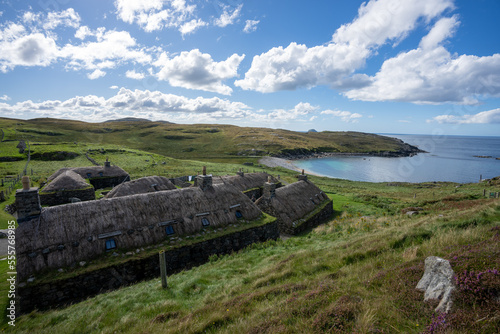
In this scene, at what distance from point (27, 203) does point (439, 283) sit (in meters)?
19.7

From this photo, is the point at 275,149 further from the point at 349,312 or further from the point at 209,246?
the point at 349,312

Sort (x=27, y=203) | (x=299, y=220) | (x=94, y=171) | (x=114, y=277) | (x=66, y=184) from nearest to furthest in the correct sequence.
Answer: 1. (x=114, y=277)
2. (x=27, y=203)
3. (x=299, y=220)
4. (x=66, y=184)
5. (x=94, y=171)

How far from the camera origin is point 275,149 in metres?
147

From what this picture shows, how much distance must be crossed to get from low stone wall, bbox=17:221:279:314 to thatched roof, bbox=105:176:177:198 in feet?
46.6

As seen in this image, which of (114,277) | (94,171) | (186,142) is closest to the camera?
(114,277)

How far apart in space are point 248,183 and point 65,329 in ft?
94.9

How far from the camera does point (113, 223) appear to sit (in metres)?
15.1

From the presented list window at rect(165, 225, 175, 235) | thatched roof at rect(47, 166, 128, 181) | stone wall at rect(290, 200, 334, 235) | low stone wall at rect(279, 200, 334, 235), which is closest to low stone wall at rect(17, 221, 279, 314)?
window at rect(165, 225, 175, 235)

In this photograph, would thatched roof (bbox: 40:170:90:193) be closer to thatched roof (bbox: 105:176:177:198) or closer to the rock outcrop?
thatched roof (bbox: 105:176:177:198)

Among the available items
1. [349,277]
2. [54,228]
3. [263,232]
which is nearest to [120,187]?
[54,228]

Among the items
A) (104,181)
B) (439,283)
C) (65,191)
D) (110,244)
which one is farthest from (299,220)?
(104,181)

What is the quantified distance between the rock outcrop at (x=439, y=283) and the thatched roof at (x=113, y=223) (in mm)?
14033

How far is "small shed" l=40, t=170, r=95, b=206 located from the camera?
30250 millimetres

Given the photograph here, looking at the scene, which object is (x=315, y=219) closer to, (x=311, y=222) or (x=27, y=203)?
(x=311, y=222)
